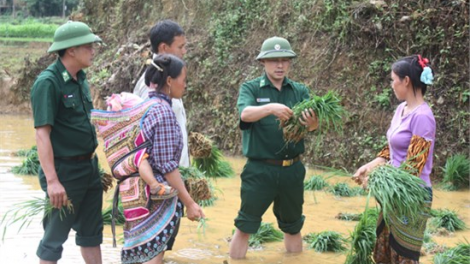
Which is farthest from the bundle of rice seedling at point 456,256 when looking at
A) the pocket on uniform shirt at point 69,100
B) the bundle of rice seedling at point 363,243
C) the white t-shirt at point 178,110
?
the pocket on uniform shirt at point 69,100

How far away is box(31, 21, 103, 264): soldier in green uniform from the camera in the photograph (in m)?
4.50

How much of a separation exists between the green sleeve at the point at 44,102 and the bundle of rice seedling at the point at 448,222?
409 cm

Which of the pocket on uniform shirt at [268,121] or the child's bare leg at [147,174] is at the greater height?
the pocket on uniform shirt at [268,121]

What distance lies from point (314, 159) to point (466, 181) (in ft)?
8.26

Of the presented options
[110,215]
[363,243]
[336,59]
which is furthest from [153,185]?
[336,59]

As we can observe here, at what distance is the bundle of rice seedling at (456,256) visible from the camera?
5157 millimetres

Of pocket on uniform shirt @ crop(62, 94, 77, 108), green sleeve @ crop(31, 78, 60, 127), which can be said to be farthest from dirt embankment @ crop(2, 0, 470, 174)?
green sleeve @ crop(31, 78, 60, 127)

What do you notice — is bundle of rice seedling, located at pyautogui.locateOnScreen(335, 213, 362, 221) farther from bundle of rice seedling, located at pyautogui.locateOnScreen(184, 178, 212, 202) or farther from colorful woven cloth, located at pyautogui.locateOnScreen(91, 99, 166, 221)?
colorful woven cloth, located at pyautogui.locateOnScreen(91, 99, 166, 221)

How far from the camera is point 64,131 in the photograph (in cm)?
467

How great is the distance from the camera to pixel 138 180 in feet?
14.6

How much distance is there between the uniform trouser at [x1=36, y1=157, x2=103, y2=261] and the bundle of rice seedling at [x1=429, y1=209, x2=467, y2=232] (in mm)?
3559

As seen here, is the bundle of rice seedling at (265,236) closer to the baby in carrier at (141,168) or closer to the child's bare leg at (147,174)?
the baby in carrier at (141,168)

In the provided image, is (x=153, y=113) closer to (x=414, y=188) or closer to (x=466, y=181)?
(x=414, y=188)

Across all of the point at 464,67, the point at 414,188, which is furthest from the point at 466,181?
the point at 414,188
